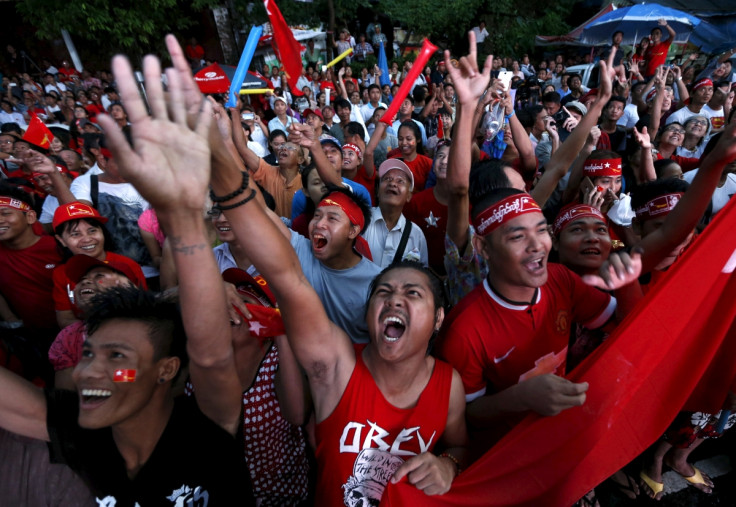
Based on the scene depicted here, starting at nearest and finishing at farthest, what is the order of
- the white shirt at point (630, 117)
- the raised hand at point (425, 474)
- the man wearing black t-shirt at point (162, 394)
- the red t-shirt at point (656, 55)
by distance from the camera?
the man wearing black t-shirt at point (162, 394) → the raised hand at point (425, 474) → the white shirt at point (630, 117) → the red t-shirt at point (656, 55)

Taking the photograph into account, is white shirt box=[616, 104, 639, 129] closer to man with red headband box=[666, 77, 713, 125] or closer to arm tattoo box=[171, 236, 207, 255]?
man with red headband box=[666, 77, 713, 125]

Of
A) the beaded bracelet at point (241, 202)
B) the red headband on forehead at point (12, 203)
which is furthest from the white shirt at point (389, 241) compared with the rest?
the red headband on forehead at point (12, 203)

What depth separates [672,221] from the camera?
2.12 metres

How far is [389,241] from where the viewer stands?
11.1 ft

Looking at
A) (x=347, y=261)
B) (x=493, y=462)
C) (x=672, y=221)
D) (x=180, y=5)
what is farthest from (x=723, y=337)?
(x=180, y=5)

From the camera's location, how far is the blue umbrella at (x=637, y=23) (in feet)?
36.5

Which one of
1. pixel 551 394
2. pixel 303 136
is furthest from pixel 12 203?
pixel 551 394

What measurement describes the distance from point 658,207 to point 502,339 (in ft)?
5.65

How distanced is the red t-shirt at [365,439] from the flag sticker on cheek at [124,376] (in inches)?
30.5

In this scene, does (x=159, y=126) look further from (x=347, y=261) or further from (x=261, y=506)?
(x=261, y=506)

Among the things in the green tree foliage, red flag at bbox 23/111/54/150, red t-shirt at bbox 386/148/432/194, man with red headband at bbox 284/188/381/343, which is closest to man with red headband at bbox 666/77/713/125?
red t-shirt at bbox 386/148/432/194

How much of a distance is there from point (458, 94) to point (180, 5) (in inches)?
776

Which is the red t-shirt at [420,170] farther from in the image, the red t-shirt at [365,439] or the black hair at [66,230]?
the red t-shirt at [365,439]

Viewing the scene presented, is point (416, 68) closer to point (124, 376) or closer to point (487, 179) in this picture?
point (487, 179)
